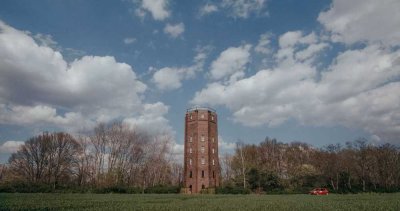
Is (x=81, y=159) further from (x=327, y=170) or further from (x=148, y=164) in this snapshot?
(x=327, y=170)

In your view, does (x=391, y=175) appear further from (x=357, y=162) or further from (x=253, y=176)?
(x=253, y=176)

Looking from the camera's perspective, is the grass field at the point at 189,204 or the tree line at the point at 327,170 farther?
the tree line at the point at 327,170

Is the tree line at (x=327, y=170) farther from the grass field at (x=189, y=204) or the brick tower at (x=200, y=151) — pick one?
the grass field at (x=189, y=204)

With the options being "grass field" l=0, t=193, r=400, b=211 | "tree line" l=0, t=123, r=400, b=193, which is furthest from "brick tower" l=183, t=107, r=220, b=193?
"grass field" l=0, t=193, r=400, b=211

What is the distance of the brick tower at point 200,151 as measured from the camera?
7231 cm

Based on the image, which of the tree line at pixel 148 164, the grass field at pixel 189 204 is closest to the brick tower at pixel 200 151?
the tree line at pixel 148 164

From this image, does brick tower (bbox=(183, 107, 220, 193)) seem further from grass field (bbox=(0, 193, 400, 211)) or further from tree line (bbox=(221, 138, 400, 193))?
grass field (bbox=(0, 193, 400, 211))

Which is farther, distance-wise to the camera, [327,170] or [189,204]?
[327,170]

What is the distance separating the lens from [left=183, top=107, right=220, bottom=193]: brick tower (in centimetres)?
7231

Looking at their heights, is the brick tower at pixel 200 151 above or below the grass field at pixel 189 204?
above

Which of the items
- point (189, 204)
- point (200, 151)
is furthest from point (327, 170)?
point (189, 204)

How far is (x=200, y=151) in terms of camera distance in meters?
73.9

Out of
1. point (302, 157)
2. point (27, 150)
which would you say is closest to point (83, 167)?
point (27, 150)

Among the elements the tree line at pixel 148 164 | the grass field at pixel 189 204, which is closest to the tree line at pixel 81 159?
the tree line at pixel 148 164
